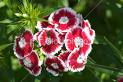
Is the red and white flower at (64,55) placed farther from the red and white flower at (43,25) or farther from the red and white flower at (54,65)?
the red and white flower at (43,25)

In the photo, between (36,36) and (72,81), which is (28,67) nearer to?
(36,36)

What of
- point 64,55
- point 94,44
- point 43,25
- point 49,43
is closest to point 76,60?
point 64,55

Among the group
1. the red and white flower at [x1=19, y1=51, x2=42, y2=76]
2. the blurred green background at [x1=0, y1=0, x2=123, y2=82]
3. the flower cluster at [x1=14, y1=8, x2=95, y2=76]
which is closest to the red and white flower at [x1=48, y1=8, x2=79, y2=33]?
the flower cluster at [x1=14, y1=8, x2=95, y2=76]

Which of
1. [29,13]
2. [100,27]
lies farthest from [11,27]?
[100,27]

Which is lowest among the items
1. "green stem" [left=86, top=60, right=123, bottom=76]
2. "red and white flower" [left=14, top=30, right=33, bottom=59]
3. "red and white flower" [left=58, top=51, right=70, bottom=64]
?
"green stem" [left=86, top=60, right=123, bottom=76]

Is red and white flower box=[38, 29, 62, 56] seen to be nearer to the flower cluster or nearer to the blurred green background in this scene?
the flower cluster

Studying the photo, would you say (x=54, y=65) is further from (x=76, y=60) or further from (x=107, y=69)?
(x=107, y=69)
